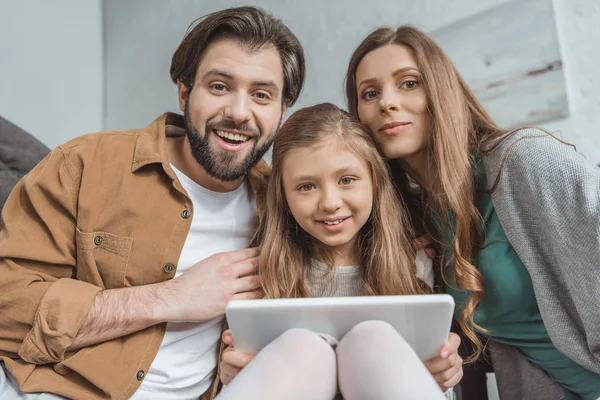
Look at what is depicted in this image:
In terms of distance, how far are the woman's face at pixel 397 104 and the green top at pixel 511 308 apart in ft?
0.66

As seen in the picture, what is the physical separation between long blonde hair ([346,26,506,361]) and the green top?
0.08 ft

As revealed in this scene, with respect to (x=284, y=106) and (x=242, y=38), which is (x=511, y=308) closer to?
(x=284, y=106)

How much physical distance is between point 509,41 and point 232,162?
1.01m

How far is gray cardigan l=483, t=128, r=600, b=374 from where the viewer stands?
0.99 m

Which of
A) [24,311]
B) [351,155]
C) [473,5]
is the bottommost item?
[24,311]

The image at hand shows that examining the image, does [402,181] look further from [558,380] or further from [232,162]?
[558,380]

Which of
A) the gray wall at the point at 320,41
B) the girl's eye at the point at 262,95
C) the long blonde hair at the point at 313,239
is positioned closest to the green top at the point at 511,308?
the long blonde hair at the point at 313,239

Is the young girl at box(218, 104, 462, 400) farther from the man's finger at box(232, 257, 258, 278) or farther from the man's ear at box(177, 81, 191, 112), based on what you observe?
the man's ear at box(177, 81, 191, 112)

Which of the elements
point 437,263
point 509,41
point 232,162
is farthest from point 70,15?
point 437,263

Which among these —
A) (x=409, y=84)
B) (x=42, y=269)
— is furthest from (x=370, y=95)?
(x=42, y=269)

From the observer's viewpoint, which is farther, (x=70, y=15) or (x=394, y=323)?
(x=70, y=15)

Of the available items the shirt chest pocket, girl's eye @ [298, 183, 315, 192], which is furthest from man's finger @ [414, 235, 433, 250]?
the shirt chest pocket

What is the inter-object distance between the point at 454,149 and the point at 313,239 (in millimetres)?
380

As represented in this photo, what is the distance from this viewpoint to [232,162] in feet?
4.33
